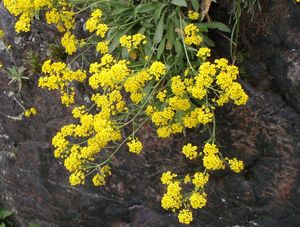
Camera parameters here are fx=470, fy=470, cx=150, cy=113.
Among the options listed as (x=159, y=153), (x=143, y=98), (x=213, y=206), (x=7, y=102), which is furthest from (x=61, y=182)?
(x=143, y=98)

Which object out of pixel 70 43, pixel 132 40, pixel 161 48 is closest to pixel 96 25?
pixel 70 43

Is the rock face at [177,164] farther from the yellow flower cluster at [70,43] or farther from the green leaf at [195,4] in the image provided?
the yellow flower cluster at [70,43]

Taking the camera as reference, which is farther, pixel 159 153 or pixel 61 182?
pixel 61 182

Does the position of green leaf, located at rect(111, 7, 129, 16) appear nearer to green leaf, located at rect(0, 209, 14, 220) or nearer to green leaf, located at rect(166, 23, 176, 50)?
green leaf, located at rect(166, 23, 176, 50)


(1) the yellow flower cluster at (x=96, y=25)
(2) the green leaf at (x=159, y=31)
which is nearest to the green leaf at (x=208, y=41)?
(2) the green leaf at (x=159, y=31)

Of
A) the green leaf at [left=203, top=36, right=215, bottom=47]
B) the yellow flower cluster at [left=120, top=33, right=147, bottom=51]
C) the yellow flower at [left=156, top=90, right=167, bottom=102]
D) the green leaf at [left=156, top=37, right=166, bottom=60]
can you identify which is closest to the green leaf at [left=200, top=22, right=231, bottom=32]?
the green leaf at [left=203, top=36, right=215, bottom=47]

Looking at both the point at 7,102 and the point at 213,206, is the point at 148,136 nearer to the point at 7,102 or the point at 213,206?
the point at 213,206
